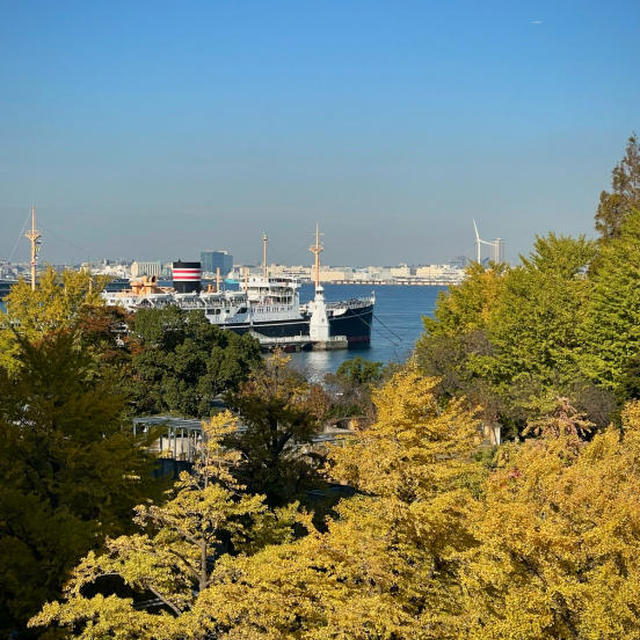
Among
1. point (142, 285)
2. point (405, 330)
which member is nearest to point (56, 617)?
point (142, 285)

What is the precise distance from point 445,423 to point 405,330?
3438 inches

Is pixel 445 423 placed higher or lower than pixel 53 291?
lower

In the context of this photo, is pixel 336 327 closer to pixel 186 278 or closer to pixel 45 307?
pixel 186 278

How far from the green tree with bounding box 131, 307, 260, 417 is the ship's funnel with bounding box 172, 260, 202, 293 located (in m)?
49.0


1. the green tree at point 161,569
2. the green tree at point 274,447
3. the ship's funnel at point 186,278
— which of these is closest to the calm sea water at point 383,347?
the ship's funnel at point 186,278

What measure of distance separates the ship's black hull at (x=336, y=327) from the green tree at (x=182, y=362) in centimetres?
4191

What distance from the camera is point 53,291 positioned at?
120 ft

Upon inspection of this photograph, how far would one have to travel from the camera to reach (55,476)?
503 inches

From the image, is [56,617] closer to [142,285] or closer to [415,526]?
[415,526]

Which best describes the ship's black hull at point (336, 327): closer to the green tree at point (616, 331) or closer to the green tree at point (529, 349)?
the green tree at point (529, 349)

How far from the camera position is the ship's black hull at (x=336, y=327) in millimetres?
80938

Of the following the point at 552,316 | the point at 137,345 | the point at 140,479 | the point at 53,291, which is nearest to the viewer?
the point at 140,479

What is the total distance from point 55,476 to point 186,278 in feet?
239

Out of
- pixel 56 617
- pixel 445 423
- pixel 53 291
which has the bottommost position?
pixel 56 617
